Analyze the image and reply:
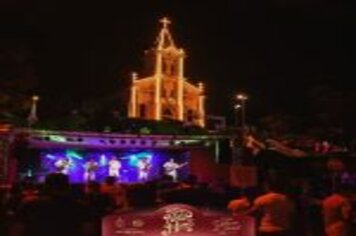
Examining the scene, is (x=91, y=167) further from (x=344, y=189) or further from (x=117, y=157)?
(x=344, y=189)

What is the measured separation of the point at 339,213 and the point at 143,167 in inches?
942

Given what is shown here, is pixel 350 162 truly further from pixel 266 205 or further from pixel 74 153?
pixel 266 205

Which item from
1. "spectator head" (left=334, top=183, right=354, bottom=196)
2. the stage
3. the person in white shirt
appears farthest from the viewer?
the stage

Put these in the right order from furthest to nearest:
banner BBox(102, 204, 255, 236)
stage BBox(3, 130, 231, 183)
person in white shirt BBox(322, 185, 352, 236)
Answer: stage BBox(3, 130, 231, 183) < person in white shirt BBox(322, 185, 352, 236) < banner BBox(102, 204, 255, 236)

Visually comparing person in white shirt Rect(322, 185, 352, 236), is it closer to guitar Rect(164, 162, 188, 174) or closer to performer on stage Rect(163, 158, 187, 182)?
performer on stage Rect(163, 158, 187, 182)

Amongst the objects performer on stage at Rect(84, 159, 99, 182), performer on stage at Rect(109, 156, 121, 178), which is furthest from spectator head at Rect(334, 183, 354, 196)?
performer on stage at Rect(109, 156, 121, 178)

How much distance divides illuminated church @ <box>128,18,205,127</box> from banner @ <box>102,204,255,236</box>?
4671cm

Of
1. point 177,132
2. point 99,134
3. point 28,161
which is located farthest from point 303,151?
point 28,161

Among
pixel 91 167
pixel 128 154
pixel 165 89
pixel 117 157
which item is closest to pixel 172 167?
pixel 128 154

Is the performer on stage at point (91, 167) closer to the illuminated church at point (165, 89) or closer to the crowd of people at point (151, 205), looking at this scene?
the crowd of people at point (151, 205)

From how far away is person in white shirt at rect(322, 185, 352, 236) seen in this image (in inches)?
396

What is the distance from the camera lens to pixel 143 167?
33750mm

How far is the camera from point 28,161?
3100cm

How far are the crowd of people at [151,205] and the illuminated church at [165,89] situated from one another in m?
40.0
